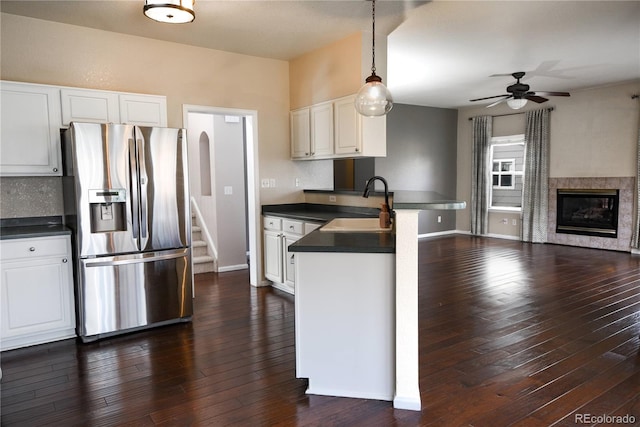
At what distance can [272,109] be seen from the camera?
A: 5.01m

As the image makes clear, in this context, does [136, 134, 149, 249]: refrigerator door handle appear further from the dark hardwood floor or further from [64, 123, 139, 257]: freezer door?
the dark hardwood floor

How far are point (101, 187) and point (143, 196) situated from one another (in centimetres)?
32

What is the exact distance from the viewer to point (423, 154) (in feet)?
28.8

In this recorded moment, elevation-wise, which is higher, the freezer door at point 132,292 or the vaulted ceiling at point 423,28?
the vaulted ceiling at point 423,28

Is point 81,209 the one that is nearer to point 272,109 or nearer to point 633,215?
point 272,109

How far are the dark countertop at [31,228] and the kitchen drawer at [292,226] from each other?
2.03 m

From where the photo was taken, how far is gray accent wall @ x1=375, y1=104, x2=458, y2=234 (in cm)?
833

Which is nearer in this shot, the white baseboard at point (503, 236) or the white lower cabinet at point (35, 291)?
the white lower cabinet at point (35, 291)

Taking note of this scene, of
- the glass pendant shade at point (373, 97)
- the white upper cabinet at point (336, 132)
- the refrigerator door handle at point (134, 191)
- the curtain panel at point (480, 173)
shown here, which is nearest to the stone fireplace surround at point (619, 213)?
the curtain panel at point (480, 173)

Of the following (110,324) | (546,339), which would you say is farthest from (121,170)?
(546,339)

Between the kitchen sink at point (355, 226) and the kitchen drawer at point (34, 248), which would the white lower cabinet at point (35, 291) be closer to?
the kitchen drawer at point (34, 248)

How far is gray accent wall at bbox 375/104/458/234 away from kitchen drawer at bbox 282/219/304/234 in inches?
155

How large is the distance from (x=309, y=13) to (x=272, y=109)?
1573mm

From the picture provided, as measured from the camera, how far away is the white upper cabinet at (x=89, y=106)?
359 centimetres
